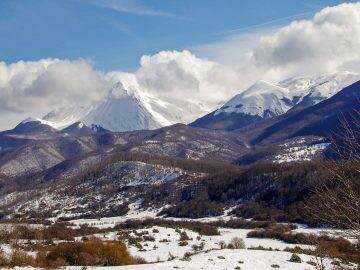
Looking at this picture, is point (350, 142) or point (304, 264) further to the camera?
point (304, 264)

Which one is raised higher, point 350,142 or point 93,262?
point 350,142

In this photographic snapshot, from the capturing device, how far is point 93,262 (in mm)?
49406

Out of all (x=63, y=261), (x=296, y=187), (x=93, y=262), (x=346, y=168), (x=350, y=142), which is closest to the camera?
(x=350, y=142)

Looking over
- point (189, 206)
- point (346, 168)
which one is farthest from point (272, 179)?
point (346, 168)

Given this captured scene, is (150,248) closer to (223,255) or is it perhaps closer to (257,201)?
(223,255)

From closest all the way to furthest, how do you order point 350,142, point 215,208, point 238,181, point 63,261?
point 350,142 < point 63,261 < point 215,208 < point 238,181

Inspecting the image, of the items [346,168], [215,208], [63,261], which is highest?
[346,168]

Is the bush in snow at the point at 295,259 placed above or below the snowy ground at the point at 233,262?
below

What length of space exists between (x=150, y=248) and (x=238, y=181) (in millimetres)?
120082

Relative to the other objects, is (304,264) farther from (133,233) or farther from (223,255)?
(133,233)

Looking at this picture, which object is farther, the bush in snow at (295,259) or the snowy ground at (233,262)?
the bush in snow at (295,259)

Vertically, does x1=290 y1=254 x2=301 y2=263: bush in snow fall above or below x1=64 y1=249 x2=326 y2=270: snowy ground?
below

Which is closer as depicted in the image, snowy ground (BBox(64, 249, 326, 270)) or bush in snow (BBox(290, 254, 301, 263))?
snowy ground (BBox(64, 249, 326, 270))

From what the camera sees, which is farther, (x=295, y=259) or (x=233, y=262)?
(x=295, y=259)
